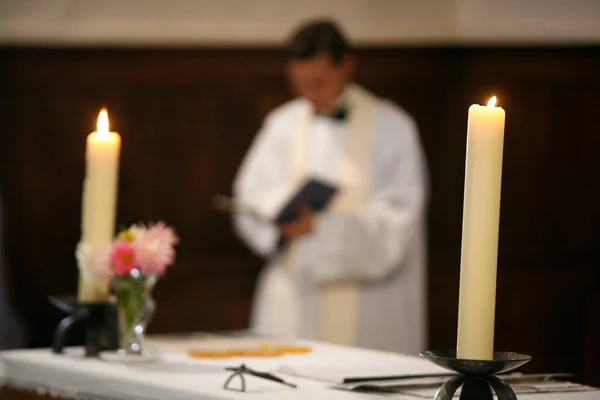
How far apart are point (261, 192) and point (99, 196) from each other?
2.81 metres

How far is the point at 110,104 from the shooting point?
6.71 metres

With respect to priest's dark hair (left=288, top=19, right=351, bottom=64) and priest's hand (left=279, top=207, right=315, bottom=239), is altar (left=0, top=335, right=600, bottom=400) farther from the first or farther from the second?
priest's dark hair (left=288, top=19, right=351, bottom=64)

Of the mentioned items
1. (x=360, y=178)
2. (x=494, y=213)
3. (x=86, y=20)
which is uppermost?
(x=86, y=20)

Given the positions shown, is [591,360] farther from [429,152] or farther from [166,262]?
[166,262]

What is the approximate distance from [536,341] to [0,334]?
2.89m

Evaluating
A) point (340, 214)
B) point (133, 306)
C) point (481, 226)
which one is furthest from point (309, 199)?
point (481, 226)

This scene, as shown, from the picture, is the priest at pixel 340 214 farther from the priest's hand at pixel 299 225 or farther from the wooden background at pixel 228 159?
the wooden background at pixel 228 159

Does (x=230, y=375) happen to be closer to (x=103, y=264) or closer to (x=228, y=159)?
(x=103, y=264)

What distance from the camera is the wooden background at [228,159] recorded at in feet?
21.5

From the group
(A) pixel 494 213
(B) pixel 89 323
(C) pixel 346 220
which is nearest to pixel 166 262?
(B) pixel 89 323

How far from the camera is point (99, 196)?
267cm

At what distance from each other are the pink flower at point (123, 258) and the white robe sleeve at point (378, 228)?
2.62 m

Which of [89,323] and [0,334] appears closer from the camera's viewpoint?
[89,323]

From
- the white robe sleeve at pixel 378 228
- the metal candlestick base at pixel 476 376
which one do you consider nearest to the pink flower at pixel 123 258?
the metal candlestick base at pixel 476 376
